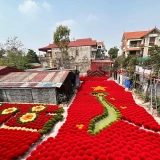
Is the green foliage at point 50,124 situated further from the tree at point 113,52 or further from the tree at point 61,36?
the tree at point 113,52

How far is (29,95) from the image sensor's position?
15.7 m

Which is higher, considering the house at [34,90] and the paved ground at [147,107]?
the house at [34,90]

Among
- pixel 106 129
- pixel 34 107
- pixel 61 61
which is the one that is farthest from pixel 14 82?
pixel 61 61

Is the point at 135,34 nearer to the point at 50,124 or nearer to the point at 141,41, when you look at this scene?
the point at 141,41

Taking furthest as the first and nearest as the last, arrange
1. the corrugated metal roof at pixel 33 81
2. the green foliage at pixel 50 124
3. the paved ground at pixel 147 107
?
the corrugated metal roof at pixel 33 81
the paved ground at pixel 147 107
the green foliage at pixel 50 124

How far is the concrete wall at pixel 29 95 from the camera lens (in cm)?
1525

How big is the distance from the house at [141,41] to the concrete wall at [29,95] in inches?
1058

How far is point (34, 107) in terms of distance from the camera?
13.9 metres

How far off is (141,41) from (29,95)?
3283 centimetres

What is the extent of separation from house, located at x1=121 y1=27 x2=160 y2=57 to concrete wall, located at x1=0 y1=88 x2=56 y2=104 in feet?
88.1

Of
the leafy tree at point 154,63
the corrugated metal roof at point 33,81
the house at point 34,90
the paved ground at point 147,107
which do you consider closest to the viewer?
the paved ground at point 147,107

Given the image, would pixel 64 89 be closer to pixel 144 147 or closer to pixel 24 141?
pixel 24 141

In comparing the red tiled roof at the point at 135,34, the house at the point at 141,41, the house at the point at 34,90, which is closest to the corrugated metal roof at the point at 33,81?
the house at the point at 34,90

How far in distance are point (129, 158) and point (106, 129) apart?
320 cm
